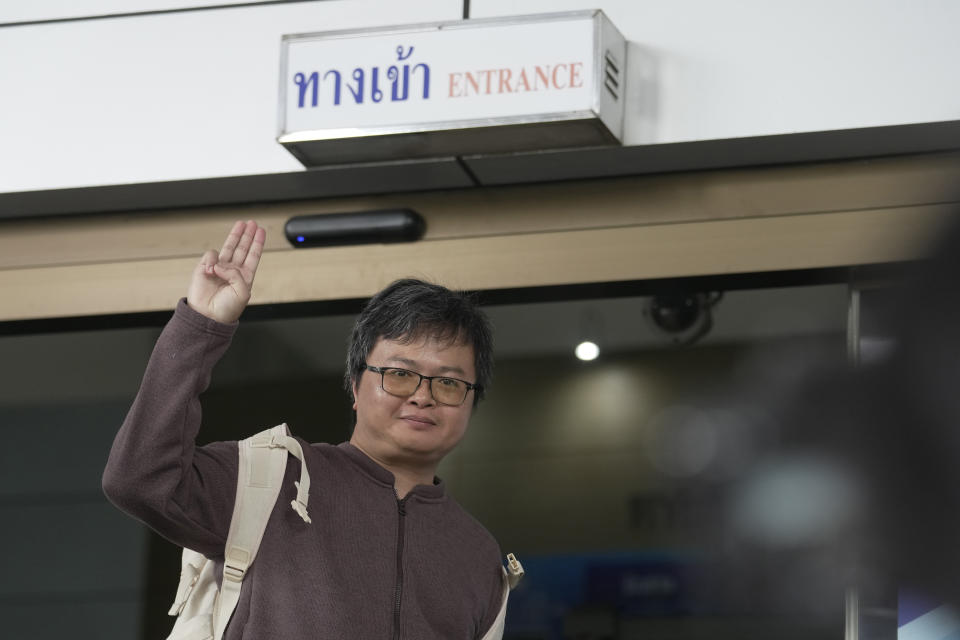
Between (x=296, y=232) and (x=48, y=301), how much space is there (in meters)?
0.86

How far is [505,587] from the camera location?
2.73m

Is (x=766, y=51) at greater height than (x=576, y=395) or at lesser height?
greater

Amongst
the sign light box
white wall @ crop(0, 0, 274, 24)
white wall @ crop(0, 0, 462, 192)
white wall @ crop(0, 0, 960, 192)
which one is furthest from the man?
white wall @ crop(0, 0, 274, 24)

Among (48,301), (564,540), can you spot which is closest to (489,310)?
(564,540)

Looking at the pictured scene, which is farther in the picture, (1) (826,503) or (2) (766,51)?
(2) (766,51)

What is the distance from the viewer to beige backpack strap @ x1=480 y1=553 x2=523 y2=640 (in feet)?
8.68

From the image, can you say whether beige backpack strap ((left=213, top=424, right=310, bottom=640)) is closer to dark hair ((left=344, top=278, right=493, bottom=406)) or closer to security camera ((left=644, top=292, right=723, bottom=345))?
dark hair ((left=344, top=278, right=493, bottom=406))

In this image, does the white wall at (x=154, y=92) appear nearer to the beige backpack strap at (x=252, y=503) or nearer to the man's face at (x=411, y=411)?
the man's face at (x=411, y=411)

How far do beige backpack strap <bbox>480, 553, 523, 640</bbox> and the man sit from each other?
0.01 meters

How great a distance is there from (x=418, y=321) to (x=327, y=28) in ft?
5.36

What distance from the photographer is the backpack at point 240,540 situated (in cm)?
230

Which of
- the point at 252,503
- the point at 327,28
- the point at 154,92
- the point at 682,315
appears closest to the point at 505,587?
the point at 252,503

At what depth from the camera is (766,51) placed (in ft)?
11.7

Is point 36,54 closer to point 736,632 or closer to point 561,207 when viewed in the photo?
point 561,207
